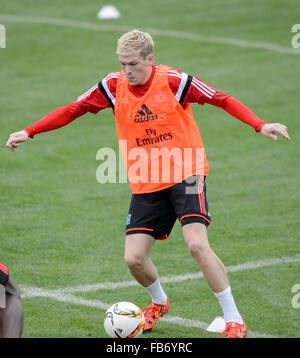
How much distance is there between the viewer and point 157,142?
244 inches

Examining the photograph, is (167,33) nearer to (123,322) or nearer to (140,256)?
(140,256)

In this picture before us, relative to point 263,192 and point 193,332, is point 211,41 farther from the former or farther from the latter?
point 193,332

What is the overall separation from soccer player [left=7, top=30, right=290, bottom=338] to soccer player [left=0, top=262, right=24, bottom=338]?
50.1 inches

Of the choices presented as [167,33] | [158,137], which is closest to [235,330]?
[158,137]

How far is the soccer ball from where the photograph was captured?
5.92 meters

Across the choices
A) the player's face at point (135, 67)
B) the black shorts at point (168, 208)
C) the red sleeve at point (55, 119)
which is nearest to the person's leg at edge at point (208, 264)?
the black shorts at point (168, 208)

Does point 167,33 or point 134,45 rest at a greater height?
point 167,33

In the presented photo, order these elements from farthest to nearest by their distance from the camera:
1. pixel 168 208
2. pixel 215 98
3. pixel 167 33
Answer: pixel 167 33, pixel 168 208, pixel 215 98

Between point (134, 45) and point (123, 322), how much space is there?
2308 millimetres

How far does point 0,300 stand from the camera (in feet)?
17.0

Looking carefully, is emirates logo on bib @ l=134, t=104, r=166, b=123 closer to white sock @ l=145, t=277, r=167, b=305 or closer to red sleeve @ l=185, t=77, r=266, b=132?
red sleeve @ l=185, t=77, r=266, b=132

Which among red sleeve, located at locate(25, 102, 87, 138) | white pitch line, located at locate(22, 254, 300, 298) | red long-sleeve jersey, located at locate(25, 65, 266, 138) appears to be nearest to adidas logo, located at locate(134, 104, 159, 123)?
red long-sleeve jersey, located at locate(25, 65, 266, 138)

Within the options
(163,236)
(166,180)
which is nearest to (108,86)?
(166,180)
